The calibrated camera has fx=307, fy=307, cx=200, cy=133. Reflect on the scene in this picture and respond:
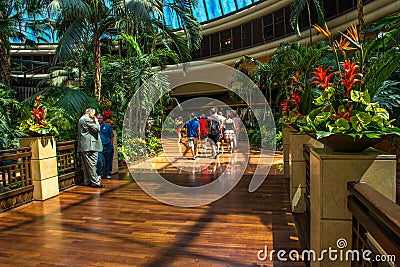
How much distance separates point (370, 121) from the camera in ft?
5.49

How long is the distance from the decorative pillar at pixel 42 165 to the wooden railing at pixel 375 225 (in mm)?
4703

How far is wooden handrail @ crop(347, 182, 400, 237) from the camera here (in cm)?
109

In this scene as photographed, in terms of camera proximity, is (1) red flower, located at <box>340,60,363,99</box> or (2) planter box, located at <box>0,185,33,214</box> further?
(2) planter box, located at <box>0,185,33,214</box>

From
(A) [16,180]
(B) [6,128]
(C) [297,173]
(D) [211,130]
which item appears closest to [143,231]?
(C) [297,173]

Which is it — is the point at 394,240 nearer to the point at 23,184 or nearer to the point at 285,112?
the point at 285,112

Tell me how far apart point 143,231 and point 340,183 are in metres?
2.42

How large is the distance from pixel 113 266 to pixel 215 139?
287 inches

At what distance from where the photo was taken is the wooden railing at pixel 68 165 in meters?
5.63

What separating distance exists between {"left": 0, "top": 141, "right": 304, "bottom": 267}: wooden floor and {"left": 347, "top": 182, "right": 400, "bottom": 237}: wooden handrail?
142cm

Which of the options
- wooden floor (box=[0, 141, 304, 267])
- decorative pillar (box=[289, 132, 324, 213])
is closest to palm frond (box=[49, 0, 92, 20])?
wooden floor (box=[0, 141, 304, 267])

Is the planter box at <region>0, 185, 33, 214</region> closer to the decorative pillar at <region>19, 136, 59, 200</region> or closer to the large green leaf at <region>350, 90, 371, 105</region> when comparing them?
the decorative pillar at <region>19, 136, 59, 200</region>

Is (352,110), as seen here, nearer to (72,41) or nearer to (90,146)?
(90,146)

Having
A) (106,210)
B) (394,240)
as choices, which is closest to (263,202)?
(106,210)

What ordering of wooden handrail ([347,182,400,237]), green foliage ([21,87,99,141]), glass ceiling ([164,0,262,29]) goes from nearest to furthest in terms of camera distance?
wooden handrail ([347,182,400,237])
green foliage ([21,87,99,141])
glass ceiling ([164,0,262,29])
